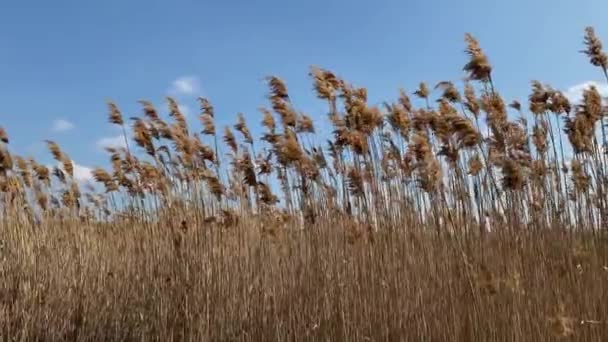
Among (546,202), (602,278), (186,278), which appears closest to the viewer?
(602,278)

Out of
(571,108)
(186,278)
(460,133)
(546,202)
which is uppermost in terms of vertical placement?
(571,108)

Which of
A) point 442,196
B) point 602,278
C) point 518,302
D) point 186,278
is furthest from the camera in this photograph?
point 186,278

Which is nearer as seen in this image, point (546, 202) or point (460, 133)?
point (460, 133)

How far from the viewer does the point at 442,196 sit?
3.64 m

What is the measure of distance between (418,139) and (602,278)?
3.84 feet

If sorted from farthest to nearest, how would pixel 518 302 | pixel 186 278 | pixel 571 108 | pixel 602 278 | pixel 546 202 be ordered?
pixel 571 108
pixel 186 278
pixel 546 202
pixel 602 278
pixel 518 302

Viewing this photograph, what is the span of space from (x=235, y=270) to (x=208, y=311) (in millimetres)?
344

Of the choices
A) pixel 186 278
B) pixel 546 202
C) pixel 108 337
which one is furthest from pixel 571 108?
pixel 108 337

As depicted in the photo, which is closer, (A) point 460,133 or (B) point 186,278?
(A) point 460,133

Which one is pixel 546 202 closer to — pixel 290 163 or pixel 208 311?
pixel 290 163

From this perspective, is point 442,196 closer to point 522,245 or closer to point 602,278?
point 522,245

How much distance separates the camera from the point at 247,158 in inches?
191

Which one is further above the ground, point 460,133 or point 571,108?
point 571,108

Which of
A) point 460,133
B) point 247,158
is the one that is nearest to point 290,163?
point 247,158
